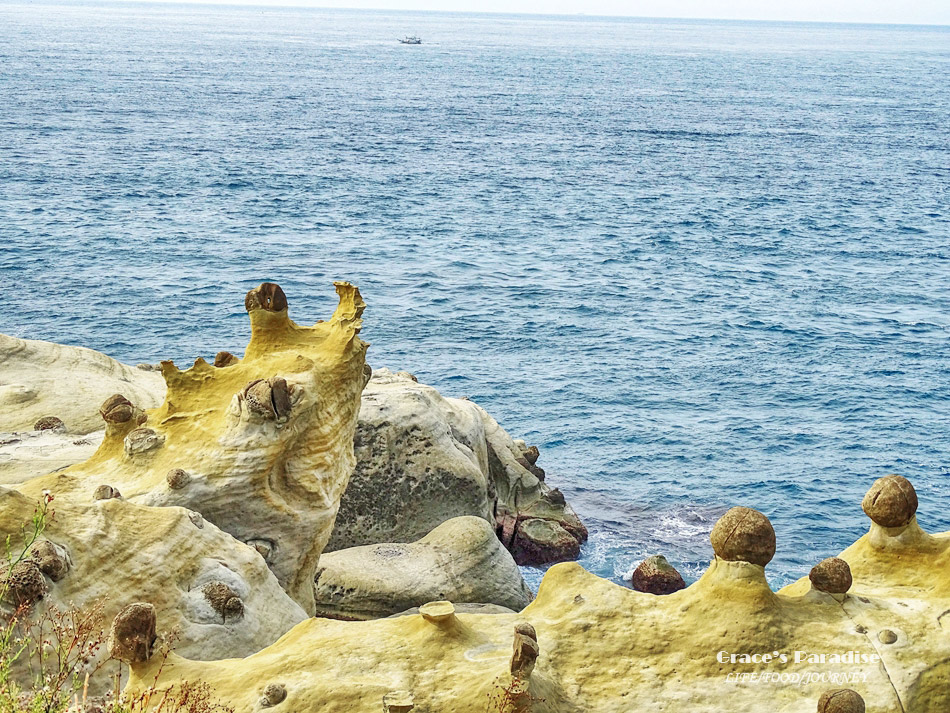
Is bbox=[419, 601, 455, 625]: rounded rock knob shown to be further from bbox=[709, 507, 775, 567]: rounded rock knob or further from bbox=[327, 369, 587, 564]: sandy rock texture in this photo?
bbox=[327, 369, 587, 564]: sandy rock texture

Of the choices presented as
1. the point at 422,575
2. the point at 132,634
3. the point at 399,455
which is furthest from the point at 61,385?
the point at 132,634

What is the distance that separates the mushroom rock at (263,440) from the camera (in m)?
12.1

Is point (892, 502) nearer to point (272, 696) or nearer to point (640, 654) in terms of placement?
point (640, 654)

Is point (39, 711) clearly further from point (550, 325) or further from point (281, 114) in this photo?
point (281, 114)

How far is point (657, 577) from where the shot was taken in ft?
76.5

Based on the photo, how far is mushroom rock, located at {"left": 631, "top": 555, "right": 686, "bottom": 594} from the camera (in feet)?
76.6

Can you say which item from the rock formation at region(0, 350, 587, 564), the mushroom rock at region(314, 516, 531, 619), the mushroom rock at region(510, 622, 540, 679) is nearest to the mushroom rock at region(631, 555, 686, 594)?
the rock formation at region(0, 350, 587, 564)

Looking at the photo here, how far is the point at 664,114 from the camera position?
10919 centimetres

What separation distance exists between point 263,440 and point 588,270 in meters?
40.2

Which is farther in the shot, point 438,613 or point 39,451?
point 39,451

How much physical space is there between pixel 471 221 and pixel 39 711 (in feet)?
181

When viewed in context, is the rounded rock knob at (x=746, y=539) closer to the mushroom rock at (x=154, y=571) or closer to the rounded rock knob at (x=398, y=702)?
the rounded rock knob at (x=398, y=702)

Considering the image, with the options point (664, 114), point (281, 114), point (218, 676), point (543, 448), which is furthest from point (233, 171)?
point (218, 676)

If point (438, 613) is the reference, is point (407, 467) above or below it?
below
